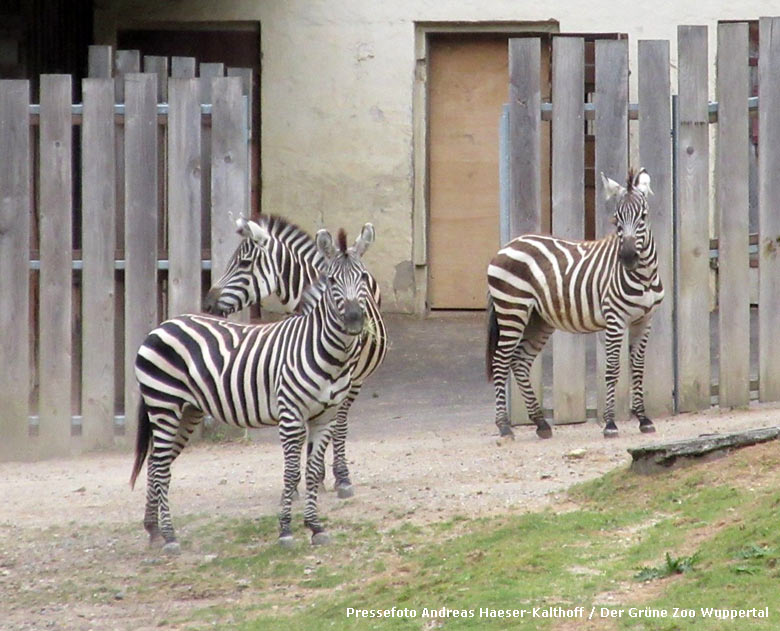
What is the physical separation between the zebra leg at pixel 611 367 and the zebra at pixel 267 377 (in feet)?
8.66

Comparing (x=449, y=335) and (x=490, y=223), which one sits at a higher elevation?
(x=490, y=223)

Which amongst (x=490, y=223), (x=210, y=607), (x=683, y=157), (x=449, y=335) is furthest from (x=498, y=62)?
(x=210, y=607)

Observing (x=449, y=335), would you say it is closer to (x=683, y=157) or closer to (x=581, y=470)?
(x=683, y=157)

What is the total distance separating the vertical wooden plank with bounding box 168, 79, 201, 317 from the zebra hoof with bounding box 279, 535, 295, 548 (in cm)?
305

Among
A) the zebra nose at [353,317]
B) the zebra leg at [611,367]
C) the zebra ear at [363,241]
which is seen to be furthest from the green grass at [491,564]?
the zebra leg at [611,367]

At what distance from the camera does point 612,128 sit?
959 cm

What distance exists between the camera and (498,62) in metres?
14.1

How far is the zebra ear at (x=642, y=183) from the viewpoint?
877cm

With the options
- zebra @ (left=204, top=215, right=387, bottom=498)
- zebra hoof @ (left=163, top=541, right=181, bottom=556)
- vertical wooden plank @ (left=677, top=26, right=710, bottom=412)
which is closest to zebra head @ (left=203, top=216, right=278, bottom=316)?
zebra @ (left=204, top=215, right=387, bottom=498)

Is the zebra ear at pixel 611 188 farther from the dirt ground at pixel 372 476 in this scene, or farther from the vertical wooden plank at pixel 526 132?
the dirt ground at pixel 372 476

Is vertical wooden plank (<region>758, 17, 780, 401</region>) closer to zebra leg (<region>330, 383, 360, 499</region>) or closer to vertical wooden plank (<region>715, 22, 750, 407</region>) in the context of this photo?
vertical wooden plank (<region>715, 22, 750, 407</region>)

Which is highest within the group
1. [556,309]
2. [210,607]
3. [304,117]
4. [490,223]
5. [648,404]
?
[304,117]

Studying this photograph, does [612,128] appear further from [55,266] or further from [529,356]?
[55,266]

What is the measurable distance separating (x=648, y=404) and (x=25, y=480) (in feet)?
13.8
